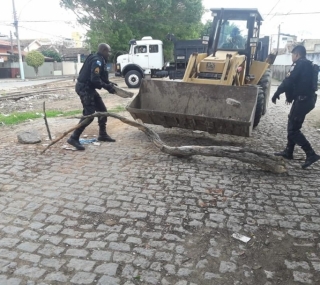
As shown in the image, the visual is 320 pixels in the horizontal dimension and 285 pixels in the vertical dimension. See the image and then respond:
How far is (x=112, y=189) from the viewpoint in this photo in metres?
4.43

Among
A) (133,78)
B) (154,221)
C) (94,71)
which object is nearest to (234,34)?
(94,71)

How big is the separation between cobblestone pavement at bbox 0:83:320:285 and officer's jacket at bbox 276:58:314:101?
121 cm

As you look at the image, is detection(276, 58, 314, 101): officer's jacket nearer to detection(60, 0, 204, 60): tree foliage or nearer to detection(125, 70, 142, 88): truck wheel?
detection(125, 70, 142, 88): truck wheel

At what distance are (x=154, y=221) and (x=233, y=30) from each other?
6.33 meters

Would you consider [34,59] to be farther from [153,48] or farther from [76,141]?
[76,141]

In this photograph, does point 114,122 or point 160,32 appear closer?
point 114,122

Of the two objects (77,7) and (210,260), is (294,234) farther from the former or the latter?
(77,7)

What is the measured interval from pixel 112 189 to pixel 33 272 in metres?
1.77

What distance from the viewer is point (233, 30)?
8375mm

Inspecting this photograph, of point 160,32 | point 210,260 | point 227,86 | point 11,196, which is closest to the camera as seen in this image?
point 210,260

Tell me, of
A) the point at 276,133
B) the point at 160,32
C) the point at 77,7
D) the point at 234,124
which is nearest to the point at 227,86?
the point at 234,124

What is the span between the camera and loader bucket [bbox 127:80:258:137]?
6.04 m

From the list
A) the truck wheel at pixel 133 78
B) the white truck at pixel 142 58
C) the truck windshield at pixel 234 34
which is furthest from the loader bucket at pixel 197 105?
the white truck at pixel 142 58

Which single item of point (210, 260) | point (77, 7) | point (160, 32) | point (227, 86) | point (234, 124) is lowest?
point (210, 260)
